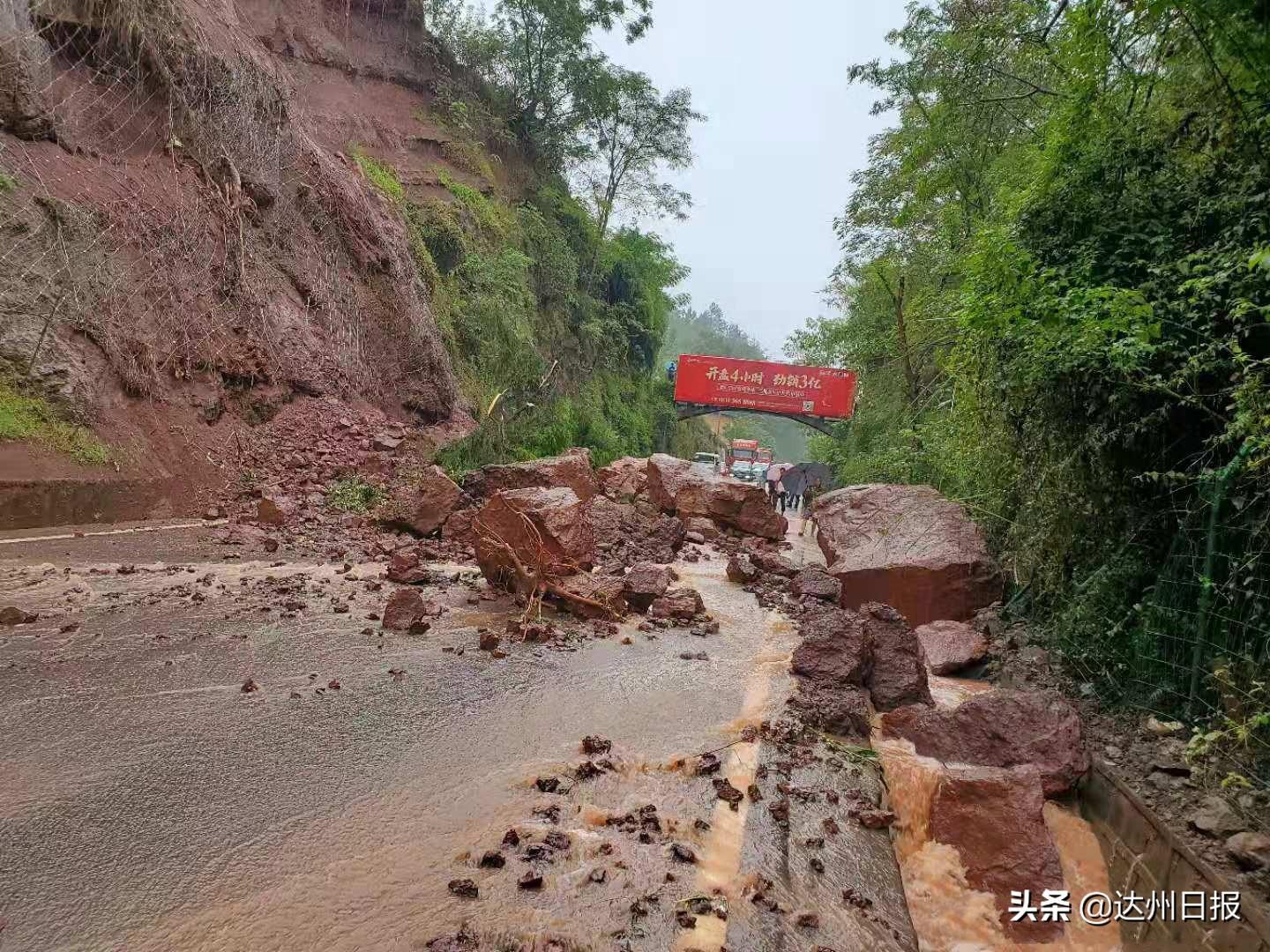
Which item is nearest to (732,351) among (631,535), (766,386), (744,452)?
(744,452)

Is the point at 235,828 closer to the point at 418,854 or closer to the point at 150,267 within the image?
the point at 418,854

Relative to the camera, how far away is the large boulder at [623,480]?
1448 cm

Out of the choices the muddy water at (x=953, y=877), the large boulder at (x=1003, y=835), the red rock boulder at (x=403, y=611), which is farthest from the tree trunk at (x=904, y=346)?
the large boulder at (x=1003, y=835)

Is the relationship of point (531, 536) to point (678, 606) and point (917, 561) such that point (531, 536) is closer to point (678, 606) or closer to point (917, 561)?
point (678, 606)

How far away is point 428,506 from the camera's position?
30.2 feet

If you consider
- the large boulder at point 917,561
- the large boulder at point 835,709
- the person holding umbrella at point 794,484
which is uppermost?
the person holding umbrella at point 794,484

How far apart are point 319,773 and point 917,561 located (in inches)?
243

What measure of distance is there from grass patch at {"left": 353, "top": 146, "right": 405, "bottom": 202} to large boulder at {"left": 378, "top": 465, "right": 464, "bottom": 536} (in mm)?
10866

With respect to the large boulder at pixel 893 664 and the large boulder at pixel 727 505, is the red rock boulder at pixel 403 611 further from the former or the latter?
the large boulder at pixel 727 505

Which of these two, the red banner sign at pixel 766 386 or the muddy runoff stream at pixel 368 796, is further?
the red banner sign at pixel 766 386

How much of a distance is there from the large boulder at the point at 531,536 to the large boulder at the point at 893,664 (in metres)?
2.92

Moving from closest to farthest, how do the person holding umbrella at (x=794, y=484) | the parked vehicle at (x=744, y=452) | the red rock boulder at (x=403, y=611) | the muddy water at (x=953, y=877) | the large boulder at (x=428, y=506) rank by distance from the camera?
the muddy water at (x=953, y=877) < the red rock boulder at (x=403, y=611) < the large boulder at (x=428, y=506) < the person holding umbrella at (x=794, y=484) < the parked vehicle at (x=744, y=452)

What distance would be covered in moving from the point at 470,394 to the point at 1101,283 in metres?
14.4

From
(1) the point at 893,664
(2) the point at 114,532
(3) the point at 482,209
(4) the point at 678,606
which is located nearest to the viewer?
(1) the point at 893,664
